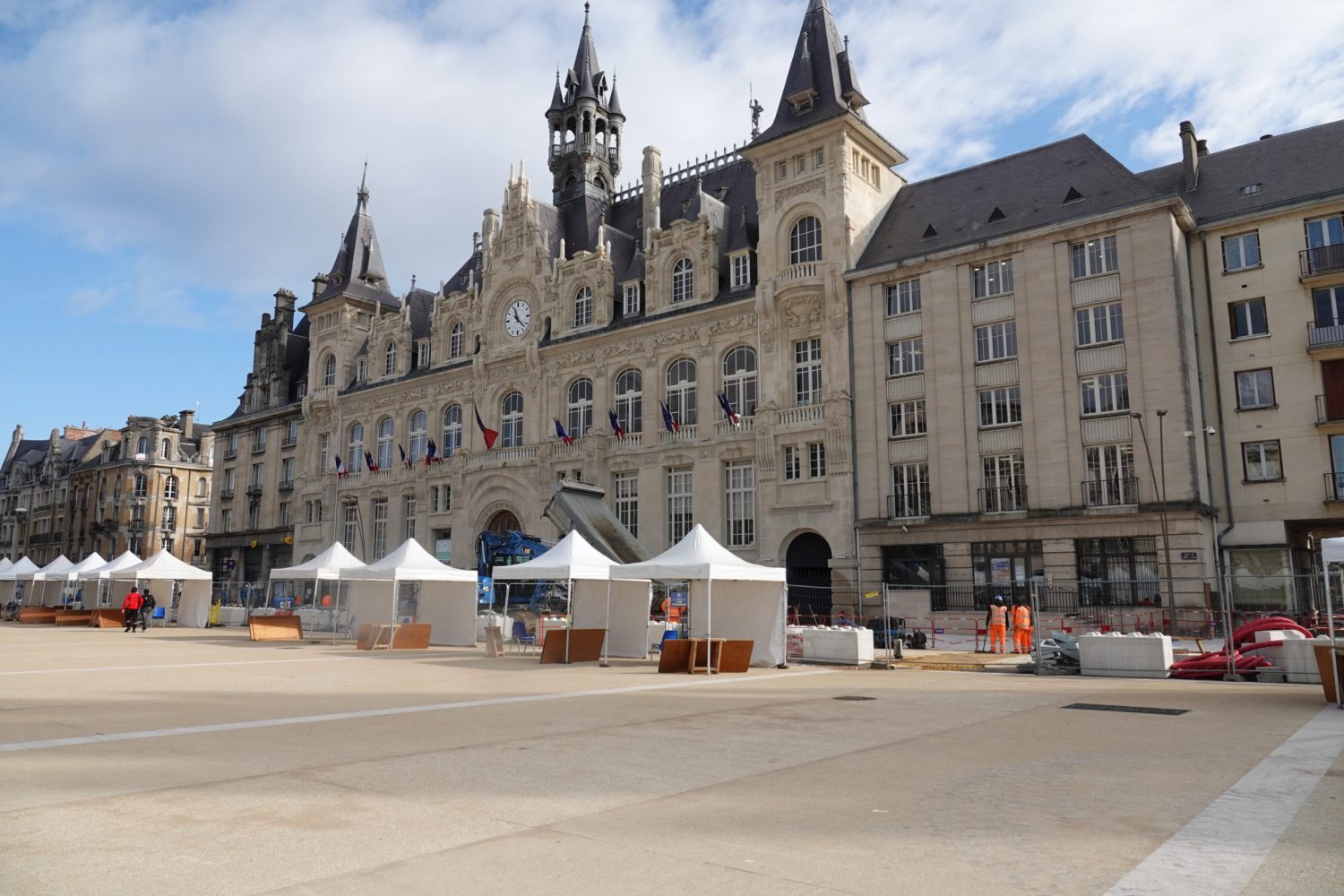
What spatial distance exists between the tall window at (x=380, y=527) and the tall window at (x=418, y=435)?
3.27 m

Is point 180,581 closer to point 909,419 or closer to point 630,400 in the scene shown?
point 630,400

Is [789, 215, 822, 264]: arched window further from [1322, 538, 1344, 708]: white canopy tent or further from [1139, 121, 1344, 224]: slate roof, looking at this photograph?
[1322, 538, 1344, 708]: white canopy tent

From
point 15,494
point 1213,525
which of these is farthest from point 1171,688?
point 15,494

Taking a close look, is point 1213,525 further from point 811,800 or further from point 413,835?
point 413,835

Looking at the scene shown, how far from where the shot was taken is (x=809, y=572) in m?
39.4

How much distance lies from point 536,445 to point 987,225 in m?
23.5

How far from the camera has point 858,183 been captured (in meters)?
41.5

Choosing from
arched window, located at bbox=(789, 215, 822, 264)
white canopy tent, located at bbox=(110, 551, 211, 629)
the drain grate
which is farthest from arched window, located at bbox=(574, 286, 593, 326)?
the drain grate

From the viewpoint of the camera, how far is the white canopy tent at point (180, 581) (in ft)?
126

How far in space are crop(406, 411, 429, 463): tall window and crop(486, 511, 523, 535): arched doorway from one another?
311 inches

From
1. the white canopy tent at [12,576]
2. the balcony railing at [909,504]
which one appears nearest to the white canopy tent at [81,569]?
the white canopy tent at [12,576]

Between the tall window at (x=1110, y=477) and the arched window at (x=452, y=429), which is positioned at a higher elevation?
the arched window at (x=452, y=429)

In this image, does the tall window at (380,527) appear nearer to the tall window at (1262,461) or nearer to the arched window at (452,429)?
the arched window at (452,429)

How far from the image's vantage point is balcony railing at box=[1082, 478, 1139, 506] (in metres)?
32.5
